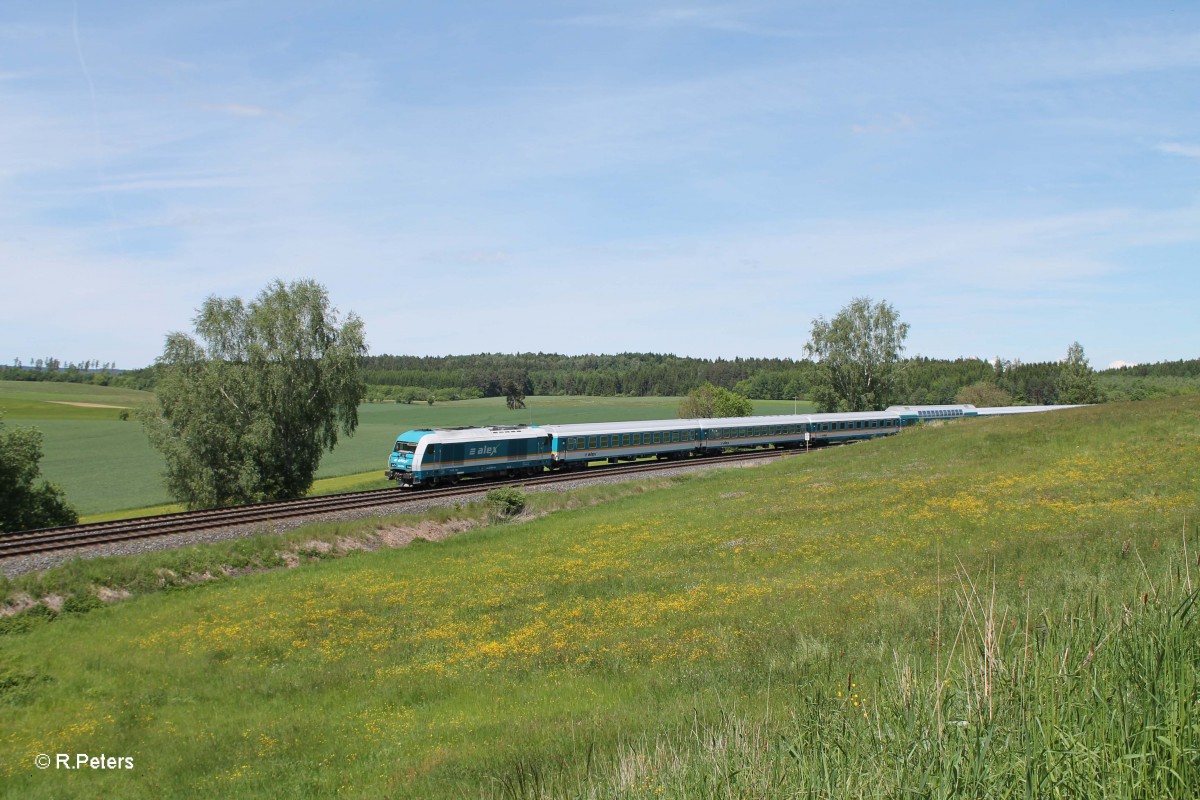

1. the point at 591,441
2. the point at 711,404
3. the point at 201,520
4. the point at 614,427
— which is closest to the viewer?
the point at 201,520

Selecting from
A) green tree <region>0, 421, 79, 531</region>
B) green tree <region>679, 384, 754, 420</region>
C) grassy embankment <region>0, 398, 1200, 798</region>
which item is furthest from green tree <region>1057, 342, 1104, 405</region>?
green tree <region>0, 421, 79, 531</region>

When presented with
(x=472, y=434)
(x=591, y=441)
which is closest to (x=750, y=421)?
(x=591, y=441)

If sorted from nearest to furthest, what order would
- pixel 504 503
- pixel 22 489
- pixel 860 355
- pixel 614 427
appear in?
pixel 504 503 < pixel 22 489 < pixel 614 427 < pixel 860 355

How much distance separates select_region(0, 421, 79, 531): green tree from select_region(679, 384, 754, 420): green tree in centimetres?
8480

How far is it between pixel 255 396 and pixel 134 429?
3080 inches

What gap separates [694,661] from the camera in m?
15.5

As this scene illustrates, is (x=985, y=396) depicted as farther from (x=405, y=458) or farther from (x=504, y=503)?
(x=504, y=503)

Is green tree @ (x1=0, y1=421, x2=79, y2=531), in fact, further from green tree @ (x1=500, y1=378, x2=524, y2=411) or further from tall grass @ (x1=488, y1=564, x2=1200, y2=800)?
green tree @ (x1=500, y1=378, x2=524, y2=411)

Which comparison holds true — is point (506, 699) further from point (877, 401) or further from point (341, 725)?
point (877, 401)

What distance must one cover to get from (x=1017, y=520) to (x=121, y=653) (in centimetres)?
2666

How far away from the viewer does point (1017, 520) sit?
2511cm

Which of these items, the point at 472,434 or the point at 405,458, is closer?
the point at 405,458

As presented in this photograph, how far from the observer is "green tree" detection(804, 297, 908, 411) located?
91875 millimetres

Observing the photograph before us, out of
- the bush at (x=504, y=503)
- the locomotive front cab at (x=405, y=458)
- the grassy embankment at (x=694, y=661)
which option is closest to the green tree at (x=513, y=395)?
the locomotive front cab at (x=405, y=458)
